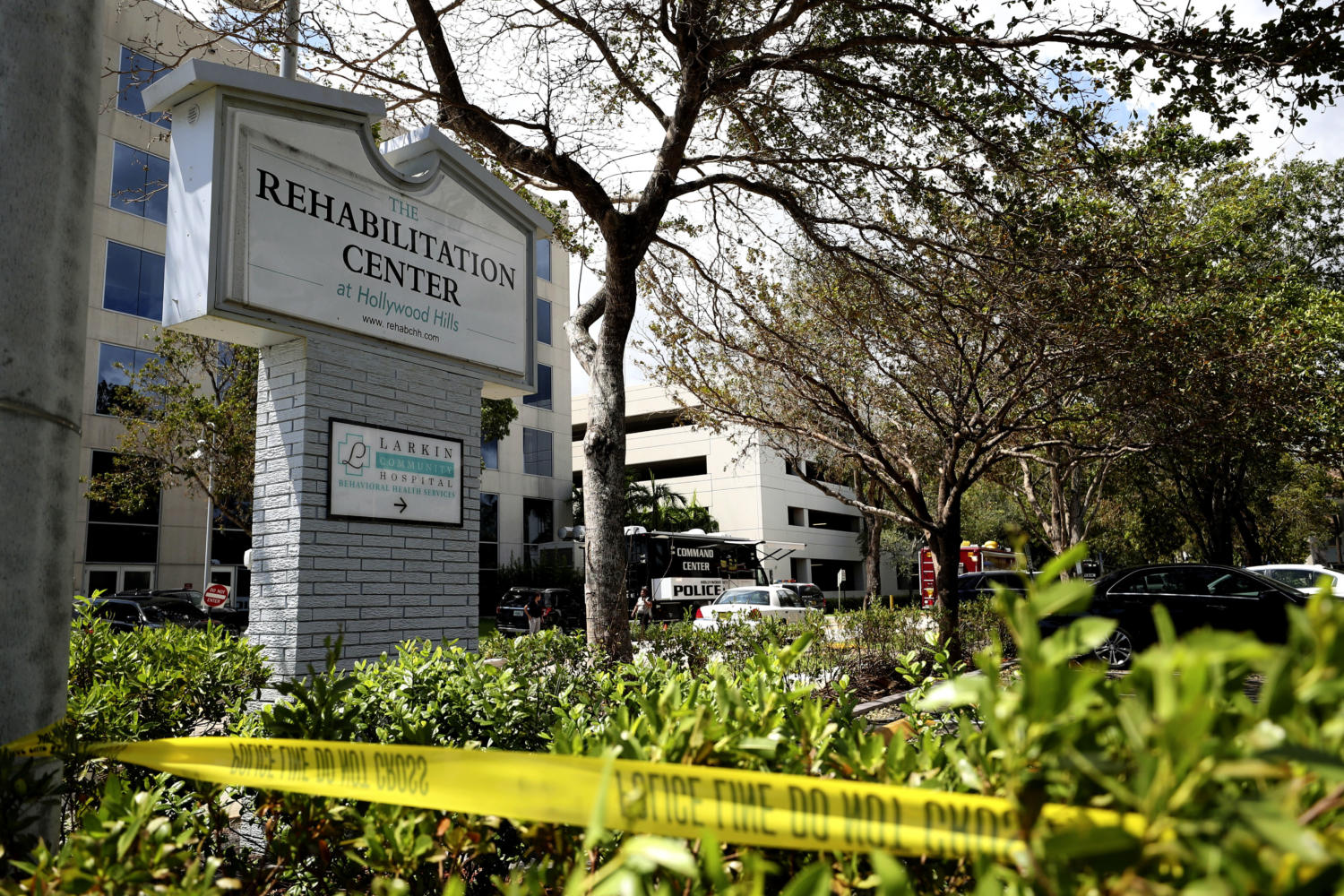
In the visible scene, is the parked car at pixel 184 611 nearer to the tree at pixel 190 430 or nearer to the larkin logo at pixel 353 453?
the tree at pixel 190 430

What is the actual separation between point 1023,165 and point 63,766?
877cm

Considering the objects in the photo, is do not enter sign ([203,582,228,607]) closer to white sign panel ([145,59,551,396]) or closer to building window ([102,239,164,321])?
white sign panel ([145,59,551,396])

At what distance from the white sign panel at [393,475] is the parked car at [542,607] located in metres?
19.4

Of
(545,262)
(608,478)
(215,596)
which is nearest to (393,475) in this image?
(608,478)

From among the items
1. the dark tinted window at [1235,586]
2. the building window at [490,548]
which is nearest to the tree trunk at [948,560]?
the dark tinted window at [1235,586]

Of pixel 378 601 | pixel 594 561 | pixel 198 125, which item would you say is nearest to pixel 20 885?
pixel 378 601

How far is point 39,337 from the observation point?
2.88 meters

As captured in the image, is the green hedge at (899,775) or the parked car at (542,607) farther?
the parked car at (542,607)

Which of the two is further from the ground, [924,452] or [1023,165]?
[1023,165]

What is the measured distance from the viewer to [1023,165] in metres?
8.70

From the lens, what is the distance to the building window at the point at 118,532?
1130 inches

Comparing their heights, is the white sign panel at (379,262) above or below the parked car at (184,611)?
above

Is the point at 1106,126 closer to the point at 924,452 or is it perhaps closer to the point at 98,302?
the point at 924,452

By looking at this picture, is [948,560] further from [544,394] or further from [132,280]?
[544,394]
